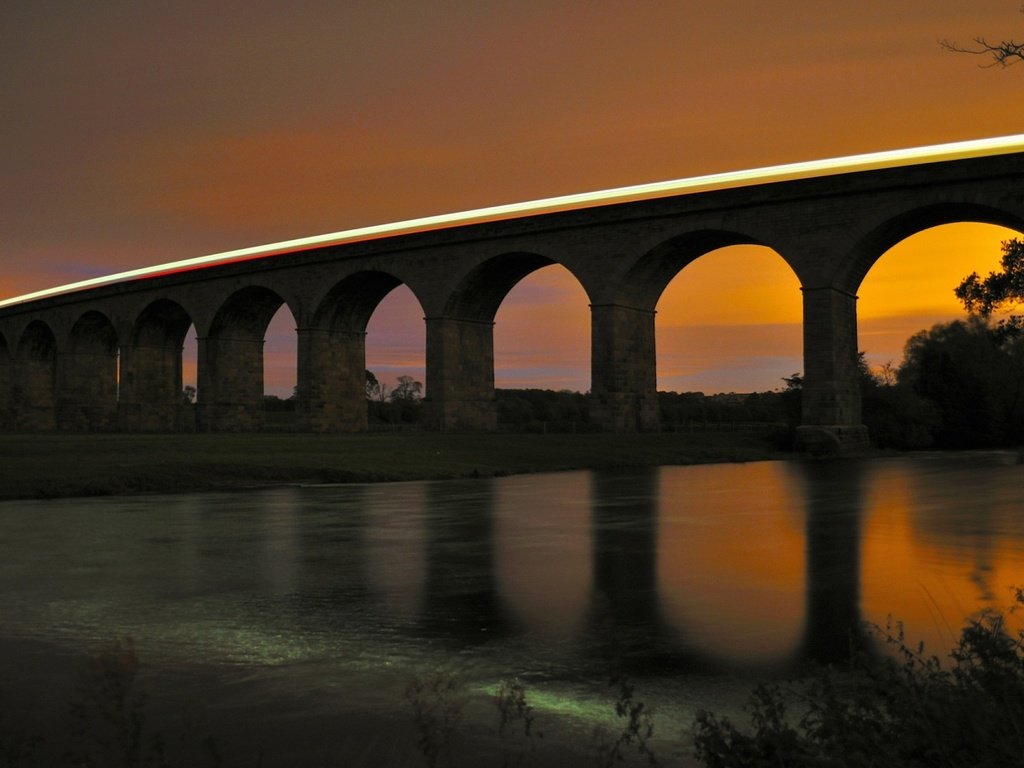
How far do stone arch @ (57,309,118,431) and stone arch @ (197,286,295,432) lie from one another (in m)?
11.3

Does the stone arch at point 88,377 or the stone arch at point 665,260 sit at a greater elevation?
the stone arch at point 665,260

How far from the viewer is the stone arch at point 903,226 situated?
Result: 2950 centimetres

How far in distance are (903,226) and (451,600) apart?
28.3 meters

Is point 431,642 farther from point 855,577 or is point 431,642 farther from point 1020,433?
point 1020,433

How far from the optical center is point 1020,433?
42.9 meters

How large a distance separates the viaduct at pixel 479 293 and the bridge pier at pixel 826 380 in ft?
0.22

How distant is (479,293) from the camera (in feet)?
136

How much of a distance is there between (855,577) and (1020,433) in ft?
130

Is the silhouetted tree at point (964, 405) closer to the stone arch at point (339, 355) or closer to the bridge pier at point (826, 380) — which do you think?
the bridge pier at point (826, 380)

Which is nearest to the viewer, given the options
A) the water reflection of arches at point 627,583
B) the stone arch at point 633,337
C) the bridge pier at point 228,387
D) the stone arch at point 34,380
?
the water reflection of arches at point 627,583

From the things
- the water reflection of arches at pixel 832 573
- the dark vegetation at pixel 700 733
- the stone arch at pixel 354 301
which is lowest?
the water reflection of arches at pixel 832 573

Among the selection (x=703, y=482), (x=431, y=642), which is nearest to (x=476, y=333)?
(x=703, y=482)

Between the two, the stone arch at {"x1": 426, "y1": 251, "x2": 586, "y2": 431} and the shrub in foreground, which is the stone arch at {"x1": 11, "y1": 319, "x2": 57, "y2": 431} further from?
the shrub in foreground

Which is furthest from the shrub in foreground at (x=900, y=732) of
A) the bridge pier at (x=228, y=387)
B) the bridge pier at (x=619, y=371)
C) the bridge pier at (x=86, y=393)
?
the bridge pier at (x=86, y=393)
